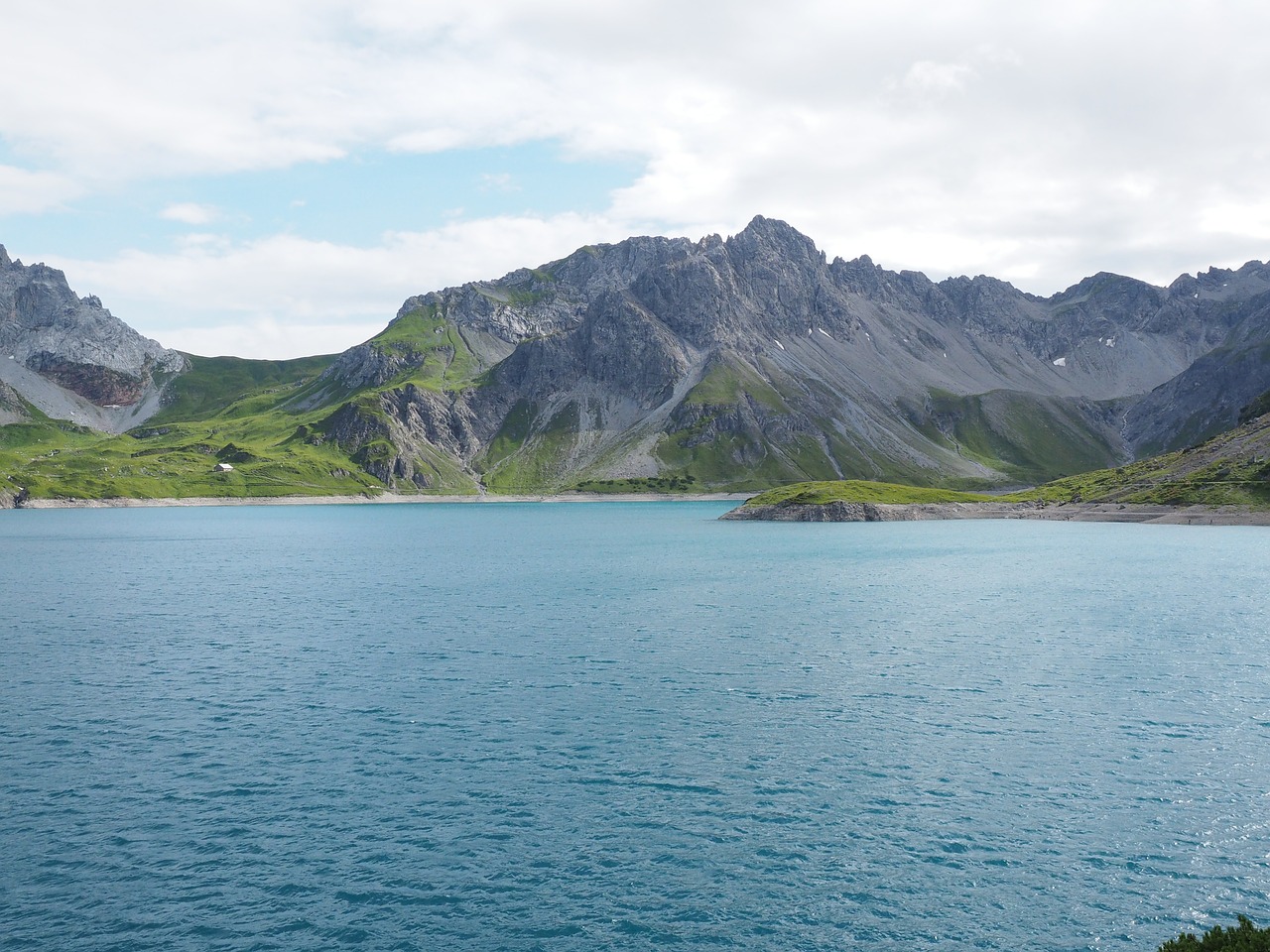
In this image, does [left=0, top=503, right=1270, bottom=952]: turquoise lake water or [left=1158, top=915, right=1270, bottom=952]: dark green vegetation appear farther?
[left=0, top=503, right=1270, bottom=952]: turquoise lake water

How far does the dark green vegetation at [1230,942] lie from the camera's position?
18.8 m

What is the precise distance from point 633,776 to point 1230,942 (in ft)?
89.1

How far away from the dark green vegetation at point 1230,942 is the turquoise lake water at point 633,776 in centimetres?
853

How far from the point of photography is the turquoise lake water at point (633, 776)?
97.6 feet

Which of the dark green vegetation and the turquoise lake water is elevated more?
the dark green vegetation

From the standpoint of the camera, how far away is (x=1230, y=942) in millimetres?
19359

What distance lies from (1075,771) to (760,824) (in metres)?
17.7

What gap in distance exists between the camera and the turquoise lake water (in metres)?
29.7

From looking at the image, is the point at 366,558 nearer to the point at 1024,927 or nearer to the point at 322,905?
the point at 322,905

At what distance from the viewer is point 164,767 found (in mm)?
44062

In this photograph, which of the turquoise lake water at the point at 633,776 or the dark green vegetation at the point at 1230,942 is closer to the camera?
the dark green vegetation at the point at 1230,942

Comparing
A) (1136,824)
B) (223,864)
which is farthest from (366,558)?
(1136,824)

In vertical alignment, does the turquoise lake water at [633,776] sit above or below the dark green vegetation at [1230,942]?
below

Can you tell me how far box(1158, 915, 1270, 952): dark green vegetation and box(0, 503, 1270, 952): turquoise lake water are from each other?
8.53m
